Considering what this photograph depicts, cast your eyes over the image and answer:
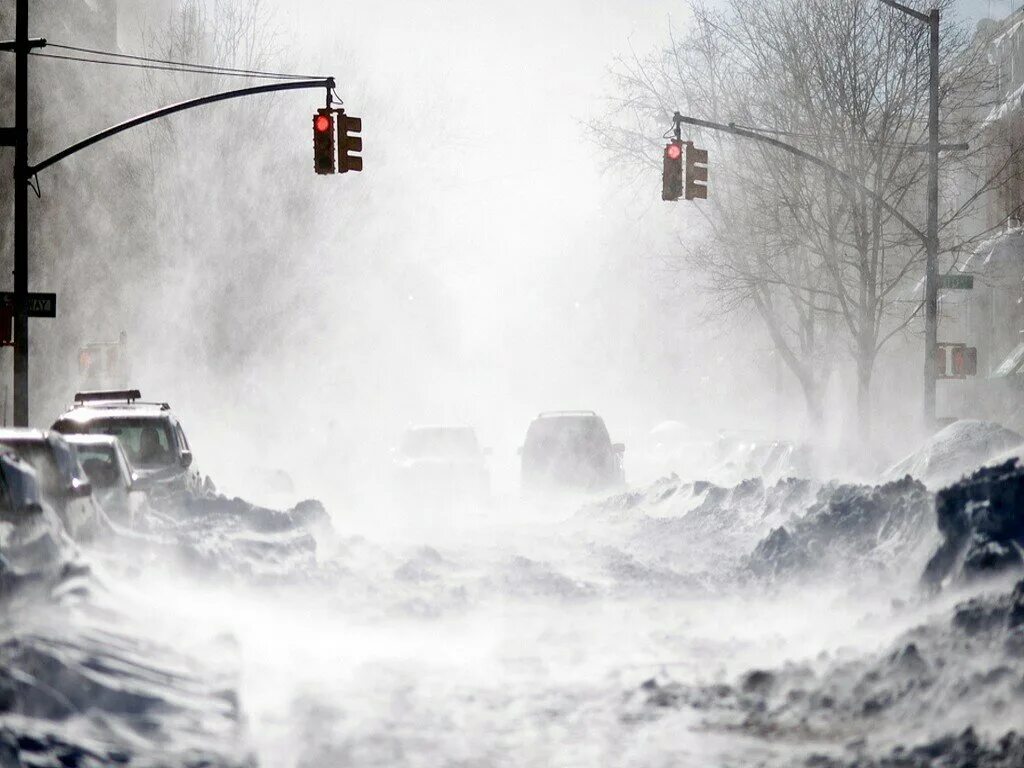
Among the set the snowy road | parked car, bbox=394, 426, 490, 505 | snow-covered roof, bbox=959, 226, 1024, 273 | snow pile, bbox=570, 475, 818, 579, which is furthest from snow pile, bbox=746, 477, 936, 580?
snow-covered roof, bbox=959, 226, 1024, 273

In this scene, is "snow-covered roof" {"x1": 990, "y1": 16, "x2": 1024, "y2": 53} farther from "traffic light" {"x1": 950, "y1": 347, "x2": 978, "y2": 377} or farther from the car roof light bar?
the car roof light bar

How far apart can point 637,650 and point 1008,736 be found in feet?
13.9

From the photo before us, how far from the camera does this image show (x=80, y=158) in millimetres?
41812

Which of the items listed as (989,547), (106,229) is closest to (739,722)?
(989,547)

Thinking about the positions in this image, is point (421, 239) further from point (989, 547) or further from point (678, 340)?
point (678, 340)

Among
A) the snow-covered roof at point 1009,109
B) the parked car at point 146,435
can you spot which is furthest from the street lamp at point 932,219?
the snow-covered roof at point 1009,109

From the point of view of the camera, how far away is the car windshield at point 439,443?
25.2 metres

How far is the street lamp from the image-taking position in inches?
857

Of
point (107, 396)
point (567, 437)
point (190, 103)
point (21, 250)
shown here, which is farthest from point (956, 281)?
point (21, 250)

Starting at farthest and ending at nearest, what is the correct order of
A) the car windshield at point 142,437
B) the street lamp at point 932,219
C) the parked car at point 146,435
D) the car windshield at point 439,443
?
1. the car windshield at point 439,443
2. the street lamp at point 932,219
3. the car windshield at point 142,437
4. the parked car at point 146,435

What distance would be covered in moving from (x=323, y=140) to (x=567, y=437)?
999cm

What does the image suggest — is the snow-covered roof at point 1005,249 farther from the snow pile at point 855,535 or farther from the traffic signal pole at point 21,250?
the traffic signal pole at point 21,250

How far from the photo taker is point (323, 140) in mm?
18125

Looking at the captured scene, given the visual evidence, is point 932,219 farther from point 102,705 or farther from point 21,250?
point 102,705
